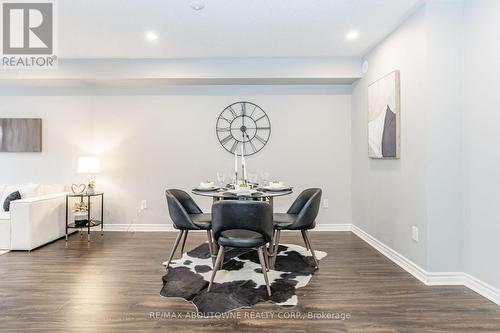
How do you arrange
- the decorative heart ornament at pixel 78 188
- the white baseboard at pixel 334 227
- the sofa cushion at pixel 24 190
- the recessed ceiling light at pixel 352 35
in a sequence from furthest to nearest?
1. the white baseboard at pixel 334 227
2. the decorative heart ornament at pixel 78 188
3. the sofa cushion at pixel 24 190
4. the recessed ceiling light at pixel 352 35

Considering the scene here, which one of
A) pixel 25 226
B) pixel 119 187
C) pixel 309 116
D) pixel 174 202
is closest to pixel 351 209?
pixel 309 116

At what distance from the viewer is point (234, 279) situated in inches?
101

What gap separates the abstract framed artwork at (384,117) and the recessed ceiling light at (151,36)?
2.69m

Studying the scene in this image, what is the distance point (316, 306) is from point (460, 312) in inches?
40.5

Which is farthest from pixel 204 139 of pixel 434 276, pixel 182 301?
pixel 434 276

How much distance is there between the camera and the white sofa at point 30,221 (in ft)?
11.1

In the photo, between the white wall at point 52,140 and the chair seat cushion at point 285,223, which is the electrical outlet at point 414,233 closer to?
the chair seat cushion at point 285,223

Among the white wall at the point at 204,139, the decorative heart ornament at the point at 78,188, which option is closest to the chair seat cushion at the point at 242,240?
the white wall at the point at 204,139

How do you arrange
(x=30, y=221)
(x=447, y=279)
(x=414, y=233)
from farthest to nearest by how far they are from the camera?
(x=30, y=221), (x=414, y=233), (x=447, y=279)

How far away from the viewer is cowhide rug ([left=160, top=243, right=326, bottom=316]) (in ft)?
7.12

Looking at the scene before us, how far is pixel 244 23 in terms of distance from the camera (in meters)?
2.92

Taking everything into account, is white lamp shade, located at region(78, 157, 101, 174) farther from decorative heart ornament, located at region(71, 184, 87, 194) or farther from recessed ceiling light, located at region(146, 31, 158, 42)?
recessed ceiling light, located at region(146, 31, 158, 42)

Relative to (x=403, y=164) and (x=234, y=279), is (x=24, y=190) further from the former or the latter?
(x=403, y=164)
